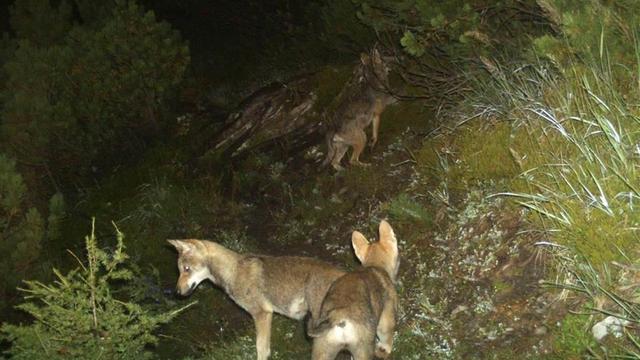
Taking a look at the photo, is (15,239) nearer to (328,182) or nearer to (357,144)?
(328,182)

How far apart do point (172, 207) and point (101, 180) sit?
3594 mm

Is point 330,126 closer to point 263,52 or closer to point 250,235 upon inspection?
point 250,235

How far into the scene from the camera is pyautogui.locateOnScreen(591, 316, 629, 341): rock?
189 inches

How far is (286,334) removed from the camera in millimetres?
7602

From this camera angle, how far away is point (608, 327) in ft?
15.9

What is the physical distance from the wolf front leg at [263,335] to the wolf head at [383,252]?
3.88 feet

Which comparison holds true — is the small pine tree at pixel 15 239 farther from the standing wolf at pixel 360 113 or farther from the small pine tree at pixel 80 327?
the small pine tree at pixel 80 327

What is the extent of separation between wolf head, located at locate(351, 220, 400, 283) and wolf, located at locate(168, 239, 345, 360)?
304mm

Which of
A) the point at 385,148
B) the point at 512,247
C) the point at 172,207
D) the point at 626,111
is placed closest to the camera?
the point at 626,111

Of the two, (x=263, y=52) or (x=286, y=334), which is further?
(x=263, y=52)

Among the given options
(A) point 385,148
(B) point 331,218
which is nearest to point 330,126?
(A) point 385,148

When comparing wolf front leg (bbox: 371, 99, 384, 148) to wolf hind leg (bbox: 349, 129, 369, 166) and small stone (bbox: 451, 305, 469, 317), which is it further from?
small stone (bbox: 451, 305, 469, 317)

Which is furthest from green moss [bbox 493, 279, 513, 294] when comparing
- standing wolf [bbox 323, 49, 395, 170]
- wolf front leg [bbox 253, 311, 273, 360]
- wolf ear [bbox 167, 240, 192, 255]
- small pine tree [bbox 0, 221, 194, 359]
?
standing wolf [bbox 323, 49, 395, 170]

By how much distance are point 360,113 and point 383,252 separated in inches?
158
